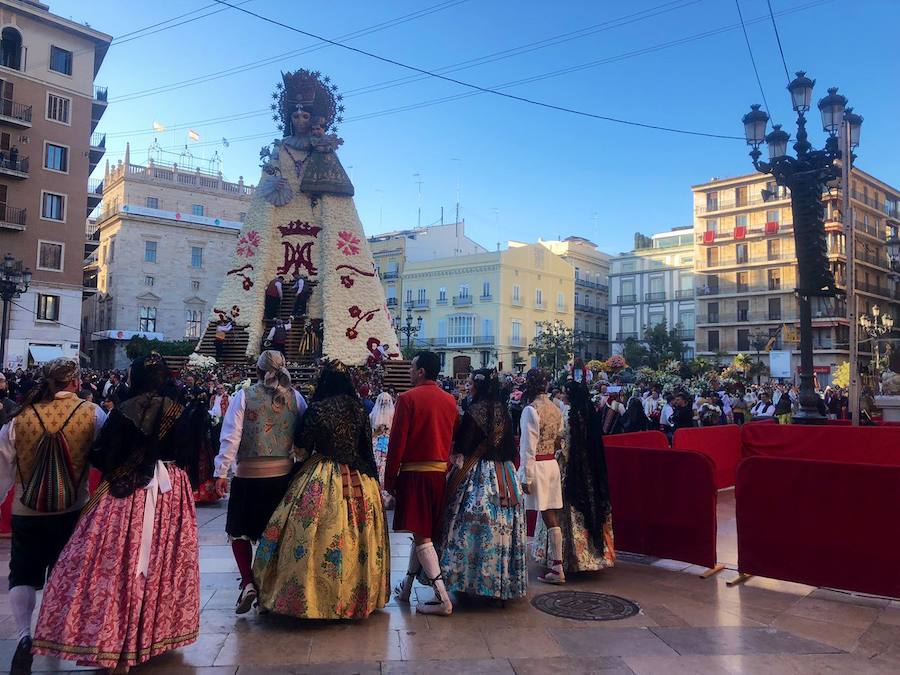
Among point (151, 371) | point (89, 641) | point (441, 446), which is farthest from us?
point (441, 446)

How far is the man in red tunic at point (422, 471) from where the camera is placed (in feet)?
15.9

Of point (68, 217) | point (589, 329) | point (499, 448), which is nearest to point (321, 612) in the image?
point (499, 448)

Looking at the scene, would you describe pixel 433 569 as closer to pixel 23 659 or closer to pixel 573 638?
pixel 573 638

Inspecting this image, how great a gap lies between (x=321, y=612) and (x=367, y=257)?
56.6ft

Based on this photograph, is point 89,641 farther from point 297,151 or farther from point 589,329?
point 589,329

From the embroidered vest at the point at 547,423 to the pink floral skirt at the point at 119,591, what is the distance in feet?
9.22

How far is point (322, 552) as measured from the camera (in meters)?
4.38

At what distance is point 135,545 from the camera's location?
3701 mm

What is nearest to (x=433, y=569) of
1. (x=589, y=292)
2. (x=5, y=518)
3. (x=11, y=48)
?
(x=5, y=518)

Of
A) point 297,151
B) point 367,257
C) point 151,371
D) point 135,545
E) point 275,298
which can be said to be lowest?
point 135,545

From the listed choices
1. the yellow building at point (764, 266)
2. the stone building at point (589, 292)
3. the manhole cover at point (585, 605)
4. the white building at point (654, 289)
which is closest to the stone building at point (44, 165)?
the manhole cover at point (585, 605)

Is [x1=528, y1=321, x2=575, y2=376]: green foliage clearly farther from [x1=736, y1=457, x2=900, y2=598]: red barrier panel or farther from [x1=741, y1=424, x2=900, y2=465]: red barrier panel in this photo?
[x1=736, y1=457, x2=900, y2=598]: red barrier panel

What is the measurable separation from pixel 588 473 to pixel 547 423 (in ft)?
2.18

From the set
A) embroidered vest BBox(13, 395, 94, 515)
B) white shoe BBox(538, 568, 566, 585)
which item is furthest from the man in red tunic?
embroidered vest BBox(13, 395, 94, 515)
